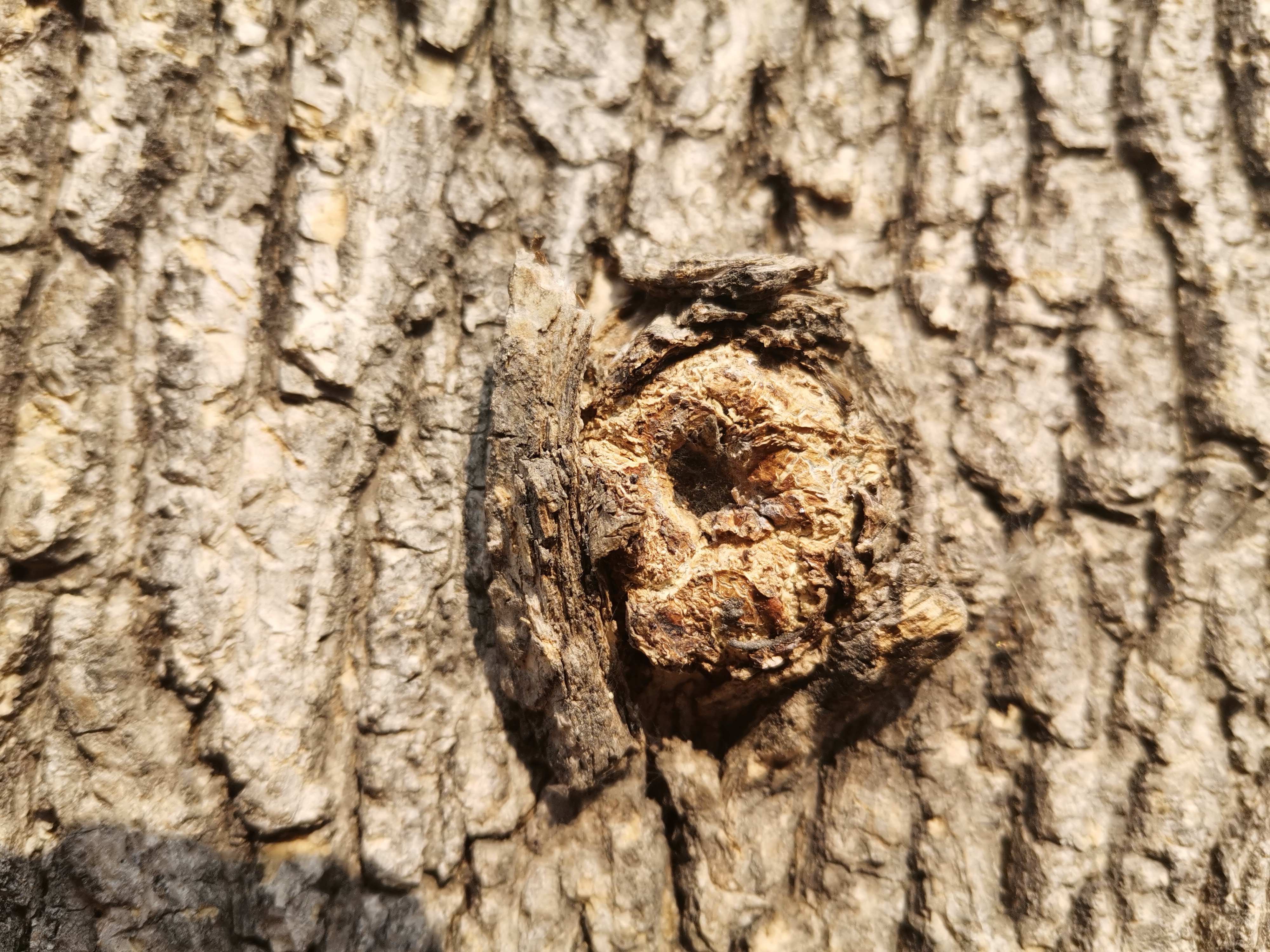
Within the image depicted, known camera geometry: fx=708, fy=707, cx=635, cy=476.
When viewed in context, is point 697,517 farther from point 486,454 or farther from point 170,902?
point 170,902

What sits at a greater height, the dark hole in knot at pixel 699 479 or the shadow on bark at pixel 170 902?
the dark hole in knot at pixel 699 479

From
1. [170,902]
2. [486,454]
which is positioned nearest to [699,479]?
[486,454]

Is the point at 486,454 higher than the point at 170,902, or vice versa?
the point at 486,454

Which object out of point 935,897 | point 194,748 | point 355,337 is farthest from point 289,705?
point 935,897

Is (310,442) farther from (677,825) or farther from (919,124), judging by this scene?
(919,124)

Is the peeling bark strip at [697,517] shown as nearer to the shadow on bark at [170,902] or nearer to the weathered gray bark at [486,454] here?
the weathered gray bark at [486,454]

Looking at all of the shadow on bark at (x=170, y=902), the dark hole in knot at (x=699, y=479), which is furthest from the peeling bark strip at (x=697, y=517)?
the shadow on bark at (x=170, y=902)

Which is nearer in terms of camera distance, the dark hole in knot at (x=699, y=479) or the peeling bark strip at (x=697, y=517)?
the peeling bark strip at (x=697, y=517)
